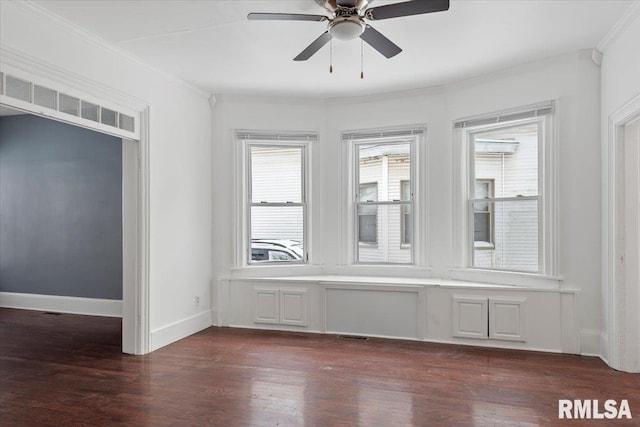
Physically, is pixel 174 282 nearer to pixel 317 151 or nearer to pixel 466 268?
pixel 317 151

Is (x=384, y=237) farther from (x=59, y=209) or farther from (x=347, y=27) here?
(x=59, y=209)

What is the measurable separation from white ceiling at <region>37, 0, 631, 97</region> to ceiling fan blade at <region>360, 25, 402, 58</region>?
0.26 metres

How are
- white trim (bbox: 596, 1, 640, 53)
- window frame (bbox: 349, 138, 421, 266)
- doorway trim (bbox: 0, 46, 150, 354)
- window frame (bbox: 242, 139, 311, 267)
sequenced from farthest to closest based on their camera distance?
window frame (bbox: 242, 139, 311, 267) → window frame (bbox: 349, 138, 421, 266) → doorway trim (bbox: 0, 46, 150, 354) → white trim (bbox: 596, 1, 640, 53)

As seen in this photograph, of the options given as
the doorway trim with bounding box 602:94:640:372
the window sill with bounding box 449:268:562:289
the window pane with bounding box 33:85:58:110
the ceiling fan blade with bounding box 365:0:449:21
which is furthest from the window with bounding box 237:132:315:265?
the doorway trim with bounding box 602:94:640:372

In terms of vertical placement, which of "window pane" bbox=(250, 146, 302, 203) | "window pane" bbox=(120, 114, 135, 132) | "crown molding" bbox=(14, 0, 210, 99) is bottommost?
"window pane" bbox=(250, 146, 302, 203)

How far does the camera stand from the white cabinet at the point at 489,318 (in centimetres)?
435

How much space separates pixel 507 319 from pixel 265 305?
262 cm

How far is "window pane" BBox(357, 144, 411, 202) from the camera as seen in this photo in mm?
5309

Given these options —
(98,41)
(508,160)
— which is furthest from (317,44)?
(508,160)

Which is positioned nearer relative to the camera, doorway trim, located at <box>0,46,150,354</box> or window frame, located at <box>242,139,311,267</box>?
doorway trim, located at <box>0,46,150,354</box>

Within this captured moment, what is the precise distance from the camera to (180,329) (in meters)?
4.74

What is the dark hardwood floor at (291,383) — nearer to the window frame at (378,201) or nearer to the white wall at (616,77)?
the white wall at (616,77)

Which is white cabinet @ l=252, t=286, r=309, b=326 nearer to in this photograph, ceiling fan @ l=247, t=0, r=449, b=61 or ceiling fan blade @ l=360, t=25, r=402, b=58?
ceiling fan blade @ l=360, t=25, r=402, b=58

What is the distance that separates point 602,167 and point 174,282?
431cm
